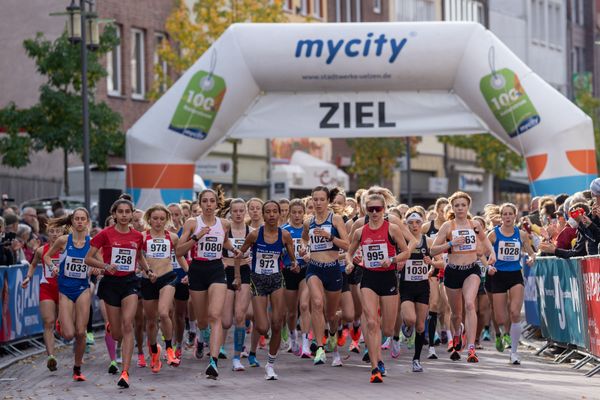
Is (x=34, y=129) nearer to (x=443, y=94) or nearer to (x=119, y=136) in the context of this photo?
(x=119, y=136)

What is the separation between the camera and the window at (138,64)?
45750 mm

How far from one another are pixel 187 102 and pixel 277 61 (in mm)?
1338

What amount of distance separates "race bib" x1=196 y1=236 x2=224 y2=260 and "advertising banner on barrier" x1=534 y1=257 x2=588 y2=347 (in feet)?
12.1

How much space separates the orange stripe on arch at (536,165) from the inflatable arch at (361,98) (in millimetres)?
19

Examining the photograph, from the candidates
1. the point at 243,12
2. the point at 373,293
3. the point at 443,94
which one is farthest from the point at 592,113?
the point at 373,293

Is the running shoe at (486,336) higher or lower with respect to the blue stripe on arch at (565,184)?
lower

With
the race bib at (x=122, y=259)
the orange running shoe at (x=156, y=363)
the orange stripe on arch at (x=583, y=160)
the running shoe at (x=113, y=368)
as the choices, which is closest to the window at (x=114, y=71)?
the orange stripe on arch at (x=583, y=160)

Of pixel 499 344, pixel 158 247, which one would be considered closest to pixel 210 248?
pixel 158 247

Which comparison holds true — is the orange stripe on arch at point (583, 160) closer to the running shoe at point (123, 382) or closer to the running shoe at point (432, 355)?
the running shoe at point (432, 355)

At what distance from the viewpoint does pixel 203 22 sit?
42344 mm

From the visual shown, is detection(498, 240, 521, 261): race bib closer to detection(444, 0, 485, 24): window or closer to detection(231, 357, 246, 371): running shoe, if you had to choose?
detection(231, 357, 246, 371): running shoe

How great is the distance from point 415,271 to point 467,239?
86 cm

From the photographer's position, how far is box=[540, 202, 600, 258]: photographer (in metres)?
16.4

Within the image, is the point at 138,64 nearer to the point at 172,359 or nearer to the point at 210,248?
the point at 172,359
